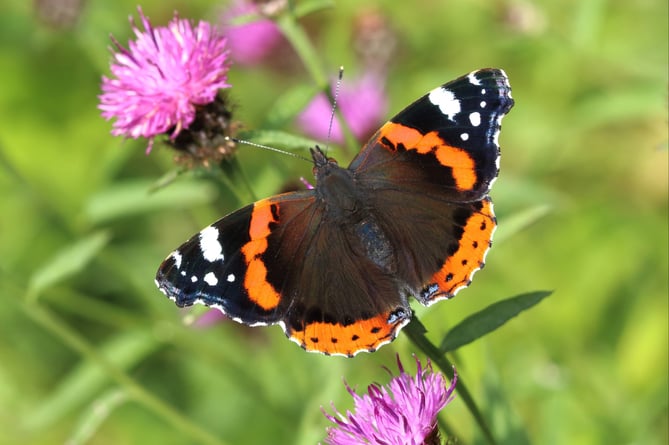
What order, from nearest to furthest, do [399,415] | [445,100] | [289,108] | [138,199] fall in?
1. [399,415]
2. [445,100]
3. [289,108]
4. [138,199]

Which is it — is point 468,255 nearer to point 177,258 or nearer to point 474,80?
point 474,80

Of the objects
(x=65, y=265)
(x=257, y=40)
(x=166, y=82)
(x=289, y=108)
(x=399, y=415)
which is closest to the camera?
(x=399, y=415)

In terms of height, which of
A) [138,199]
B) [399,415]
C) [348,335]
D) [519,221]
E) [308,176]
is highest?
[308,176]

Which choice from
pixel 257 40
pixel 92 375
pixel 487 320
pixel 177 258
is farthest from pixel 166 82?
pixel 257 40

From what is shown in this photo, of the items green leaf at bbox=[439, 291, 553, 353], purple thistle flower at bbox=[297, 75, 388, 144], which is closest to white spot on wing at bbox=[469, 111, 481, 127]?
green leaf at bbox=[439, 291, 553, 353]

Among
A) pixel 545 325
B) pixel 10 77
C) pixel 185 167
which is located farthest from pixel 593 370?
pixel 10 77

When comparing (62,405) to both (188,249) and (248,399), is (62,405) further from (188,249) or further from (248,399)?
(188,249)

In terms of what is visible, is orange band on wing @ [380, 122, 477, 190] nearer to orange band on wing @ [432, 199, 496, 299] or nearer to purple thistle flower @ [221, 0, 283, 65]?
orange band on wing @ [432, 199, 496, 299]
